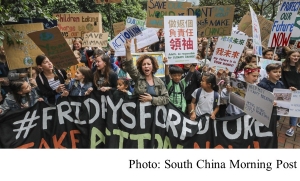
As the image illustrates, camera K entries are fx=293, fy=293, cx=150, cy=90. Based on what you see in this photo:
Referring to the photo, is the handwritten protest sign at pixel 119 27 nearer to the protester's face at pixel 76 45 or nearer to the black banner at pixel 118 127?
the protester's face at pixel 76 45

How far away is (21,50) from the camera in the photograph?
4.49 m

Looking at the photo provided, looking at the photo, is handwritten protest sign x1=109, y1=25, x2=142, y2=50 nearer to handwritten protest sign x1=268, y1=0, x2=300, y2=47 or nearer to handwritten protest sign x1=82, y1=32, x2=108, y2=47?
handwritten protest sign x1=82, y1=32, x2=108, y2=47

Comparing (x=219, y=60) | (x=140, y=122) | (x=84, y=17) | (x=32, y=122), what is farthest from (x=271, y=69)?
(x=84, y=17)

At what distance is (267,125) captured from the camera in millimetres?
2984

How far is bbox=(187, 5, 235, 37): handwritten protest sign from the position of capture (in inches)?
201

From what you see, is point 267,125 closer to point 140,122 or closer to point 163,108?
point 163,108

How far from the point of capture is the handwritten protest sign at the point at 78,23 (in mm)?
6793

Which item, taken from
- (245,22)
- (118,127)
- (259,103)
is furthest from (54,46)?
(245,22)

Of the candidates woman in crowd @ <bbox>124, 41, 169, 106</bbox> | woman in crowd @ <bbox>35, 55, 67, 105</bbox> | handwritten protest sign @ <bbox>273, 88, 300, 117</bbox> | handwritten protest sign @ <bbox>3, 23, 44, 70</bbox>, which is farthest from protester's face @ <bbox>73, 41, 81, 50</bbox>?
handwritten protest sign @ <bbox>273, 88, 300, 117</bbox>

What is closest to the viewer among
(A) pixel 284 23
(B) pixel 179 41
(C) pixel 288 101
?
A: (C) pixel 288 101

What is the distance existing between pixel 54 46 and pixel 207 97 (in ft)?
7.06

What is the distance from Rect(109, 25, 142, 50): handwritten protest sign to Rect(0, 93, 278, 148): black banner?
1.67 metres

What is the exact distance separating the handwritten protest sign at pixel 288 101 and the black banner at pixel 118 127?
774 millimetres

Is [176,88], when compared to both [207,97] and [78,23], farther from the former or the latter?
[78,23]
